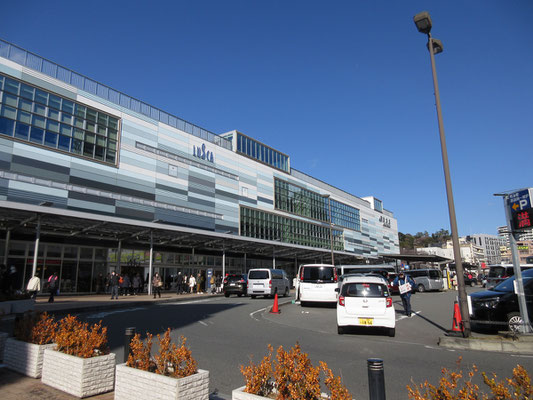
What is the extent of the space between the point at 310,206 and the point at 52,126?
44.9 metres

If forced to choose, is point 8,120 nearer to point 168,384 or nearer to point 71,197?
point 71,197

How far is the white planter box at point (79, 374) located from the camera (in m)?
5.25

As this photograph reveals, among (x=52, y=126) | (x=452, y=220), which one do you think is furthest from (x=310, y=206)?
(x=452, y=220)

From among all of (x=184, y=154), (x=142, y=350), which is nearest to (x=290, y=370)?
(x=142, y=350)

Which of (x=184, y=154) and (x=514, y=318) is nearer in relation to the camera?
(x=514, y=318)

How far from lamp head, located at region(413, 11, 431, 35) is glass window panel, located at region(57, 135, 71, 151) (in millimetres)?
29730

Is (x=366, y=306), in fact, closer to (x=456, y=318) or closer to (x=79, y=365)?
(x=456, y=318)

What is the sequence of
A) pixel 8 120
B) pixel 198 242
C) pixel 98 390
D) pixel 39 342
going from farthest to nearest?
pixel 198 242 < pixel 8 120 < pixel 39 342 < pixel 98 390

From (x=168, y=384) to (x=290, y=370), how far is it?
60.7 inches

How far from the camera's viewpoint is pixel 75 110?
1294 inches

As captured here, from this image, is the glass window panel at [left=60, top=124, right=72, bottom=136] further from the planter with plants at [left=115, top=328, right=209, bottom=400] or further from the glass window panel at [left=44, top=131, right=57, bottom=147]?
the planter with plants at [left=115, top=328, right=209, bottom=400]

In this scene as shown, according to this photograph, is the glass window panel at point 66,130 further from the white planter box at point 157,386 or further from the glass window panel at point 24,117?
the white planter box at point 157,386

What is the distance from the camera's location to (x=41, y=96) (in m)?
30.5

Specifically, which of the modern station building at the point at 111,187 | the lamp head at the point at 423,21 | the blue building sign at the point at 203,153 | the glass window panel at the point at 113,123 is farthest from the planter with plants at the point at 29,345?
the blue building sign at the point at 203,153
